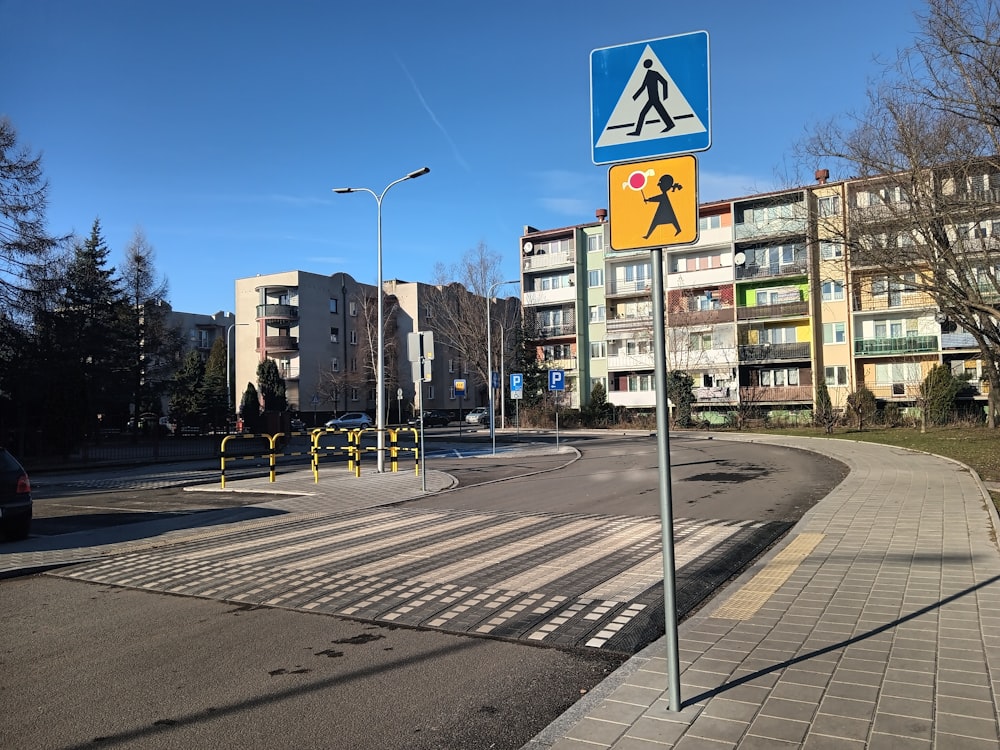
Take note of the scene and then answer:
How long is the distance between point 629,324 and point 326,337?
30.8 meters

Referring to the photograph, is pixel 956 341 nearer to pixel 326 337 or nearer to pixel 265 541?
pixel 265 541

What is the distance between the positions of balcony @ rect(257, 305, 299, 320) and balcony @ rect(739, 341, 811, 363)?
132 feet

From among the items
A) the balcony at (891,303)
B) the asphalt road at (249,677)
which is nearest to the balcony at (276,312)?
the balcony at (891,303)

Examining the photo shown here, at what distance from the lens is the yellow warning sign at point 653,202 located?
3.90m

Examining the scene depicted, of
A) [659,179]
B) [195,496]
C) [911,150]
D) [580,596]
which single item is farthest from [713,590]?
[911,150]

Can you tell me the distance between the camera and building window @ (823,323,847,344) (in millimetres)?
49469

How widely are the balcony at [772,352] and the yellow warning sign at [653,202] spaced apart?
49.4m

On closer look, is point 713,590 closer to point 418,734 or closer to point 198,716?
point 418,734

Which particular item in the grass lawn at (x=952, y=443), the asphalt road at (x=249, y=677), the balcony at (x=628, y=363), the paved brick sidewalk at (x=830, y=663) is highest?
the balcony at (x=628, y=363)

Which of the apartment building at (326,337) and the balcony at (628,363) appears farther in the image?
the apartment building at (326,337)

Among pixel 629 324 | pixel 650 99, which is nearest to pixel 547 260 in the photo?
pixel 629 324

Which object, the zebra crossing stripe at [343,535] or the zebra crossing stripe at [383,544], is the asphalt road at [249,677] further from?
the zebra crossing stripe at [343,535]

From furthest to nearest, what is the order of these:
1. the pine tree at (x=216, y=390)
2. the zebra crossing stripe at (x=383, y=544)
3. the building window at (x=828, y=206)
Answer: the pine tree at (x=216, y=390) → the building window at (x=828, y=206) → the zebra crossing stripe at (x=383, y=544)

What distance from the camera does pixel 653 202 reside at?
157 inches
